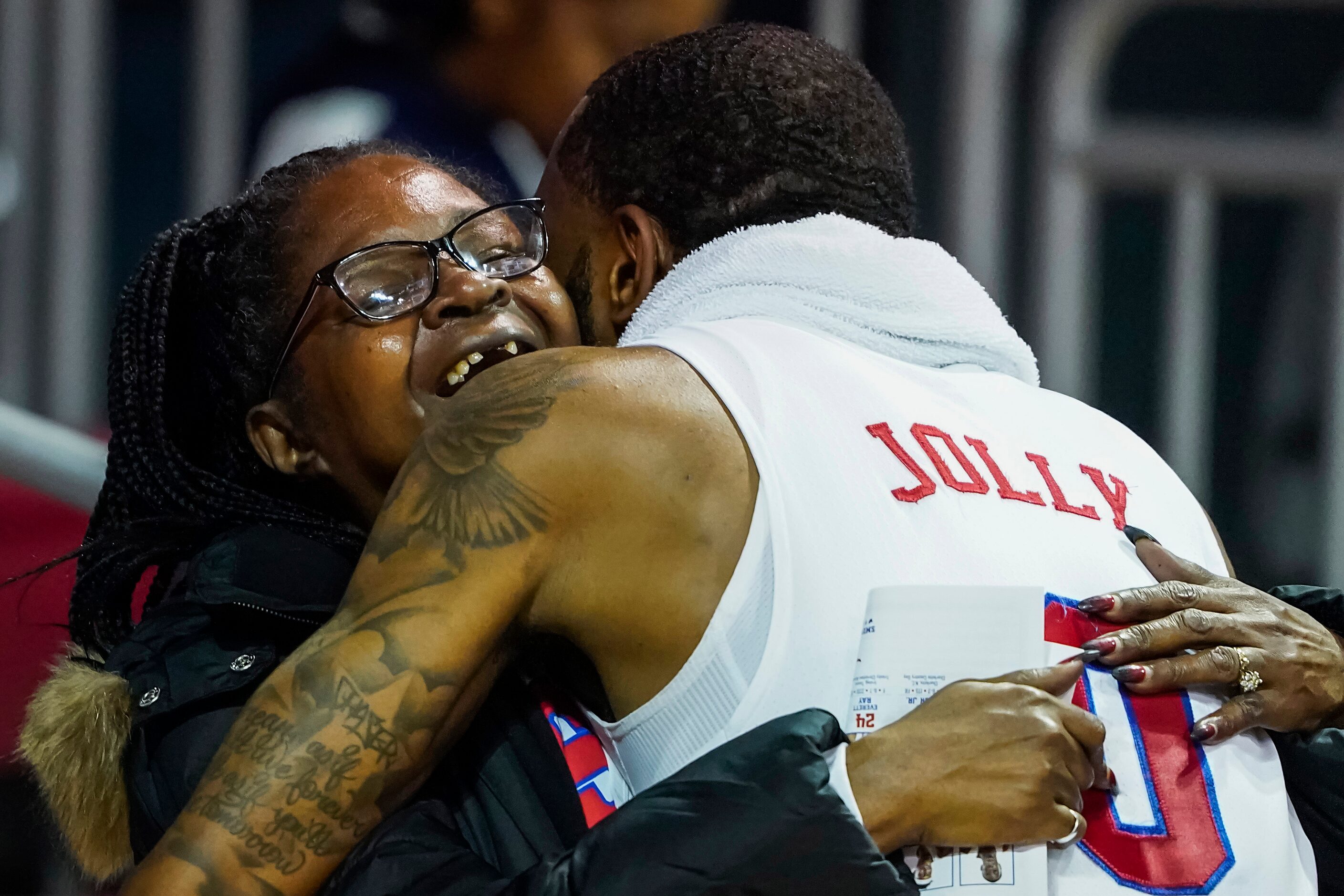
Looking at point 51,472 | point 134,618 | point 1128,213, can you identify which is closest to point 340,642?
point 51,472

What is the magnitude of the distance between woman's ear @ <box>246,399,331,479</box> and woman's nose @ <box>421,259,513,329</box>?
29cm

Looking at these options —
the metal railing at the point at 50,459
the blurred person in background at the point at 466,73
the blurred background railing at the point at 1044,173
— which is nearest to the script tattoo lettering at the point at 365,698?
the metal railing at the point at 50,459

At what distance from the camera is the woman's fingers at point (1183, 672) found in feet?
5.76

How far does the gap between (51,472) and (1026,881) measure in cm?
166

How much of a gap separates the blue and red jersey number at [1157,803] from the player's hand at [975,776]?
0.07 metres

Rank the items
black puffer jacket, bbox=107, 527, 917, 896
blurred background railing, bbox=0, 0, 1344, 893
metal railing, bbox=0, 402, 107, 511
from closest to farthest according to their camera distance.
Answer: black puffer jacket, bbox=107, 527, 917, 896
metal railing, bbox=0, 402, 107, 511
blurred background railing, bbox=0, 0, 1344, 893

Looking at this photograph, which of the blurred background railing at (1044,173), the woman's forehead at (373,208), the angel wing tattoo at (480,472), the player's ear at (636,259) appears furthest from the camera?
the blurred background railing at (1044,173)

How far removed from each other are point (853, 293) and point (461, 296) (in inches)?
24.5

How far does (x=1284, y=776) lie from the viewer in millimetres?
1933

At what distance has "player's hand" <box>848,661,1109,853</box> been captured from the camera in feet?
5.36

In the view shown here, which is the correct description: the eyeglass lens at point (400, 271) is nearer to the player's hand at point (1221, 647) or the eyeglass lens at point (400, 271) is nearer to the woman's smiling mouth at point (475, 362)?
the woman's smiling mouth at point (475, 362)

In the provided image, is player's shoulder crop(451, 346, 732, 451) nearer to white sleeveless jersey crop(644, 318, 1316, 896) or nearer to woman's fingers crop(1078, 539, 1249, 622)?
white sleeveless jersey crop(644, 318, 1316, 896)

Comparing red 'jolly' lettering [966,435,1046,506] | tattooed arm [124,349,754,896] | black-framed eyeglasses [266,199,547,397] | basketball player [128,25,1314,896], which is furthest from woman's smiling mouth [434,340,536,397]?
red 'jolly' lettering [966,435,1046,506]

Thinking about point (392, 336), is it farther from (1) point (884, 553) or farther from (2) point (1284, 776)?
(2) point (1284, 776)
